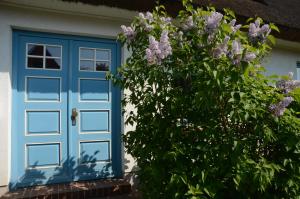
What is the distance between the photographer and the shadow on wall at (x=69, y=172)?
3.97 m

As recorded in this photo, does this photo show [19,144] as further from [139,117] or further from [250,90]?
[250,90]

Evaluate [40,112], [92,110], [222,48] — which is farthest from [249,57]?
[40,112]

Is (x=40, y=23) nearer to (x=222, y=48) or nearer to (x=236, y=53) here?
(x=222, y=48)

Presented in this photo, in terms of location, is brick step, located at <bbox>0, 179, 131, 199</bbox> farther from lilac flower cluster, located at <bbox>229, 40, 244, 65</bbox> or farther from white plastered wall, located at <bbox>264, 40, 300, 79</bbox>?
white plastered wall, located at <bbox>264, 40, 300, 79</bbox>

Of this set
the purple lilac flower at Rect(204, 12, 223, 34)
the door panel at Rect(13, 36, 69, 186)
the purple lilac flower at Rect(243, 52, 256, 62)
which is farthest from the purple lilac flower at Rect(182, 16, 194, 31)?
the door panel at Rect(13, 36, 69, 186)

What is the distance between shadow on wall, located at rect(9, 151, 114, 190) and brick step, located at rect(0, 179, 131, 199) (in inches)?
3.4

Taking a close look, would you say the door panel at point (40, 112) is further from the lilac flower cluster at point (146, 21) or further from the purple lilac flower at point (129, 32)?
the lilac flower cluster at point (146, 21)

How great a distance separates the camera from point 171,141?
2.57 meters

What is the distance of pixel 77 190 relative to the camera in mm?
3844

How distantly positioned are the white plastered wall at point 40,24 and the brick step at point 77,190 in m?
0.29

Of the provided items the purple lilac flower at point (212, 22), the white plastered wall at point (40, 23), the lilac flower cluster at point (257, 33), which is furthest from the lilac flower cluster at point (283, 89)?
the white plastered wall at point (40, 23)

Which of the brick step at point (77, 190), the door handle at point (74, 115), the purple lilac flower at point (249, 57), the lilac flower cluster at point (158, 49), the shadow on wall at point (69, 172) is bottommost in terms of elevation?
the brick step at point (77, 190)

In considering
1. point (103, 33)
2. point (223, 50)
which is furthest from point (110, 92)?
point (223, 50)

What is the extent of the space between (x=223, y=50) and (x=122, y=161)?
108 inches
